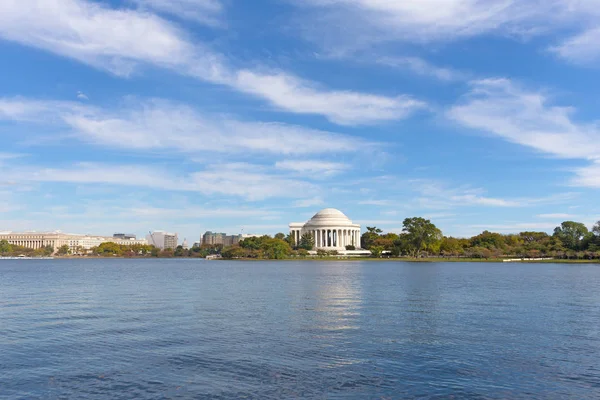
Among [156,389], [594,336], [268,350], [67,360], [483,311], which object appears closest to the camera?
→ [156,389]

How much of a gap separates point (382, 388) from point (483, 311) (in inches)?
891

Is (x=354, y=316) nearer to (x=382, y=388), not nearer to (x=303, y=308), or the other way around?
(x=303, y=308)

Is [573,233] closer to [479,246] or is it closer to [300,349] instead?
[479,246]

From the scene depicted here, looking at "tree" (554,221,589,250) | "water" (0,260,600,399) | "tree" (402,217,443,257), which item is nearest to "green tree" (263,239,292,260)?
"tree" (402,217,443,257)

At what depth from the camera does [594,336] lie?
95.9ft

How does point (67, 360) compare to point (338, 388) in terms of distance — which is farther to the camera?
point (67, 360)

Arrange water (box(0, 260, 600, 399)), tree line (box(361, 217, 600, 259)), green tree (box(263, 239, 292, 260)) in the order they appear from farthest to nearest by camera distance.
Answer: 1. green tree (box(263, 239, 292, 260))
2. tree line (box(361, 217, 600, 259))
3. water (box(0, 260, 600, 399))

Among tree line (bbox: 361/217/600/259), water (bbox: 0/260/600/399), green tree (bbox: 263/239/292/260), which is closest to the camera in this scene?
water (bbox: 0/260/600/399)

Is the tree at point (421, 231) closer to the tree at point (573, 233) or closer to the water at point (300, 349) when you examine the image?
the tree at point (573, 233)

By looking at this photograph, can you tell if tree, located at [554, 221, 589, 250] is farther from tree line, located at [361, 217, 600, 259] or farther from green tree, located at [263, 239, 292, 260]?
green tree, located at [263, 239, 292, 260]

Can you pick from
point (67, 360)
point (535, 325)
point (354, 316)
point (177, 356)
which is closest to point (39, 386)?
point (67, 360)

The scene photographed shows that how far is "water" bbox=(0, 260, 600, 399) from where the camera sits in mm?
19531

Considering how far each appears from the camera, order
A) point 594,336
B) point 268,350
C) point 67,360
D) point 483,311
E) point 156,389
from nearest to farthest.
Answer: point 156,389 → point 67,360 → point 268,350 → point 594,336 → point 483,311

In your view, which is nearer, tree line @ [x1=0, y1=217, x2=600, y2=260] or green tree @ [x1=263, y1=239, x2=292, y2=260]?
tree line @ [x1=0, y1=217, x2=600, y2=260]
